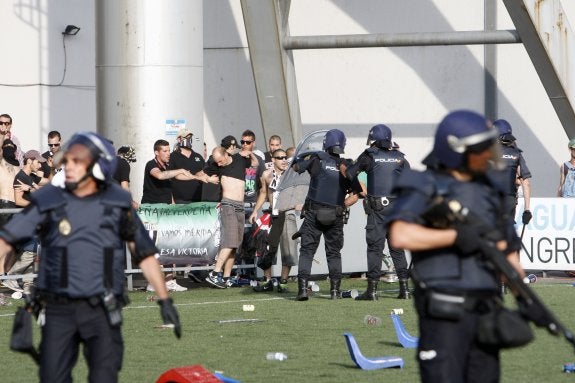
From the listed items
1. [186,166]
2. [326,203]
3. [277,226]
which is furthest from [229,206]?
[326,203]

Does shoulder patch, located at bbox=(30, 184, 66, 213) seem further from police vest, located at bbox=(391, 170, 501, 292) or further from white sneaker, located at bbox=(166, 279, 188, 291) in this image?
white sneaker, located at bbox=(166, 279, 188, 291)

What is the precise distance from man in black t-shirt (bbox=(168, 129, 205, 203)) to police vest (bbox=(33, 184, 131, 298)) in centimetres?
1072

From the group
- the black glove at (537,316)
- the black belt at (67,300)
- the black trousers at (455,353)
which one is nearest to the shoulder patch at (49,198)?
the black belt at (67,300)

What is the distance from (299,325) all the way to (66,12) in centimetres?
1242

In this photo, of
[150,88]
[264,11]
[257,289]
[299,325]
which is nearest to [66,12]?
[264,11]

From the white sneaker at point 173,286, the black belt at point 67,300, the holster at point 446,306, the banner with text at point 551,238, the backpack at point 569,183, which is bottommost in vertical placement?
the white sneaker at point 173,286

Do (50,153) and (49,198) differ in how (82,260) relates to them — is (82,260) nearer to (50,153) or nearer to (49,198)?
(49,198)

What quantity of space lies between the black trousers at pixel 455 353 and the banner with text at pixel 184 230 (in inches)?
445

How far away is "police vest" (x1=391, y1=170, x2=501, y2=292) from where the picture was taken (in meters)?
6.05

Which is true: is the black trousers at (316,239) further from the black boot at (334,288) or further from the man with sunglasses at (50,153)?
the man with sunglasses at (50,153)

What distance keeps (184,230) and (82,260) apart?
10.6m

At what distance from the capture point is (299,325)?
13086 mm

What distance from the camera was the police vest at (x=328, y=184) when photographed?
15.3 metres

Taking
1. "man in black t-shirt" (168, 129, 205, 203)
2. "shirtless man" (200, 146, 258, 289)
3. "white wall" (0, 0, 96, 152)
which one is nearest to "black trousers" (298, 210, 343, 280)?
"shirtless man" (200, 146, 258, 289)
